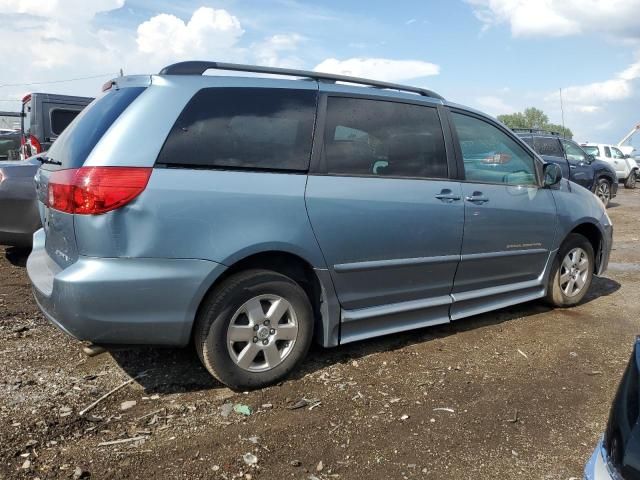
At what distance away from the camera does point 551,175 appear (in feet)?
15.8

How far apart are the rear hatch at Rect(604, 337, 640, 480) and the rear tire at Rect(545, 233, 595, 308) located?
331cm

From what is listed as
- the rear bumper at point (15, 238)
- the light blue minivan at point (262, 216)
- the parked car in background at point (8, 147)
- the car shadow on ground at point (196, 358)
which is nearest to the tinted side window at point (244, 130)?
the light blue minivan at point (262, 216)

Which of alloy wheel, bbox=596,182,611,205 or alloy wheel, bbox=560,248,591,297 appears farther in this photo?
alloy wheel, bbox=596,182,611,205

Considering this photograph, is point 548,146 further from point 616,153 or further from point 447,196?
point 616,153

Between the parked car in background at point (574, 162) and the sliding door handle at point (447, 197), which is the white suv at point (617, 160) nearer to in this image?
the parked car in background at point (574, 162)

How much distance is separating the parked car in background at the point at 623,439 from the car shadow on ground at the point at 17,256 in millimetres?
6114

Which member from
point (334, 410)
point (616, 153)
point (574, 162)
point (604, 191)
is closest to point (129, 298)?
point (334, 410)

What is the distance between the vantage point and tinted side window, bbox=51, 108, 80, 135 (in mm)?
10273

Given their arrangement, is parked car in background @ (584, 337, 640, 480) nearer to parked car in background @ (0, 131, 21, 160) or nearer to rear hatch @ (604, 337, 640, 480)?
rear hatch @ (604, 337, 640, 480)

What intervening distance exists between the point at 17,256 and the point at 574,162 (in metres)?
12.4

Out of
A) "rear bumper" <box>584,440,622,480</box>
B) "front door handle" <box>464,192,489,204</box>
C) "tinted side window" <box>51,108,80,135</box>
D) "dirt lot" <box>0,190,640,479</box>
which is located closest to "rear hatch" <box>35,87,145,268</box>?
"dirt lot" <box>0,190,640,479</box>

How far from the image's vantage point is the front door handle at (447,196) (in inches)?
157

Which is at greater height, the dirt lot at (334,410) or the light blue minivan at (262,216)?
the light blue minivan at (262,216)

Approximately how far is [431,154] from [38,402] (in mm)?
2981
